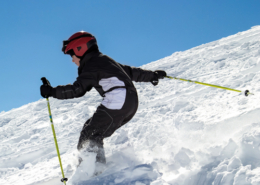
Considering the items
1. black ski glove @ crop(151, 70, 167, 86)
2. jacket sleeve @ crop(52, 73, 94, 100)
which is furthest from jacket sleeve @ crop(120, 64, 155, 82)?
jacket sleeve @ crop(52, 73, 94, 100)

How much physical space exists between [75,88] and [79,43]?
62 centimetres

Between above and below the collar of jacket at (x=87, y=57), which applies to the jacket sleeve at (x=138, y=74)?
below

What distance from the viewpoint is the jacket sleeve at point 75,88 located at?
293 cm

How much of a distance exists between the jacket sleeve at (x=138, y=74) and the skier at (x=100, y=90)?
480mm

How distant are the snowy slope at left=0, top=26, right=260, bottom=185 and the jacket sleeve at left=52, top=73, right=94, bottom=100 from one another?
0.91m

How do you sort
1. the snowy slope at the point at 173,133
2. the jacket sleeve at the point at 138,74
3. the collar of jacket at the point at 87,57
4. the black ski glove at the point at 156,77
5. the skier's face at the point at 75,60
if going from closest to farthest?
the snowy slope at the point at 173,133 < the collar of jacket at the point at 87,57 < the skier's face at the point at 75,60 < the jacket sleeve at the point at 138,74 < the black ski glove at the point at 156,77

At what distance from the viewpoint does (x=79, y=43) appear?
125 inches

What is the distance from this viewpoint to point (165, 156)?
3.32 meters

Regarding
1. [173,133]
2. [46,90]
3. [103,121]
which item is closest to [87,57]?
[46,90]

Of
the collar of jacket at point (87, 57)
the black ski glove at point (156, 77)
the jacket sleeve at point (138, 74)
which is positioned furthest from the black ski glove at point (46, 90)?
the black ski glove at point (156, 77)

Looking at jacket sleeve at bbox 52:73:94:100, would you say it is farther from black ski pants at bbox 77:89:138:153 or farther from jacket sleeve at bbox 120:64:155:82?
jacket sleeve at bbox 120:64:155:82

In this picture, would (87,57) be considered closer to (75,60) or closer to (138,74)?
(75,60)

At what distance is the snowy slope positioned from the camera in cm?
261

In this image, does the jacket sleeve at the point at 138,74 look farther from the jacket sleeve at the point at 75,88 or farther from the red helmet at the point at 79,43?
the jacket sleeve at the point at 75,88
